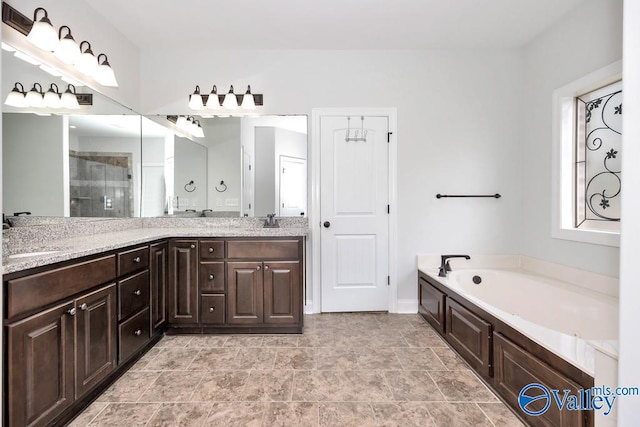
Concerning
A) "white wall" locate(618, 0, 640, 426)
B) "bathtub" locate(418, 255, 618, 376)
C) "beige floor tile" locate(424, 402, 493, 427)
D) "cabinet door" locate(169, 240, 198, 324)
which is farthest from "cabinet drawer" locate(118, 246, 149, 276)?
A: "white wall" locate(618, 0, 640, 426)

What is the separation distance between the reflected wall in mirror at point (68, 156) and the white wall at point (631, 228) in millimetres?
2905

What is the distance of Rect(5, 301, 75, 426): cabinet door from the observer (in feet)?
4.13

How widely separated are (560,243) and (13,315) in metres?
3.57

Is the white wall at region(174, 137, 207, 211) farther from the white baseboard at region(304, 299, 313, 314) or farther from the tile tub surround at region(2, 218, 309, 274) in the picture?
the white baseboard at region(304, 299, 313, 314)

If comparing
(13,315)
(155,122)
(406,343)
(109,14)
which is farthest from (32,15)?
(406,343)

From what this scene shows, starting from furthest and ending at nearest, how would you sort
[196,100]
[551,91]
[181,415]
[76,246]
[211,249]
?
[196,100], [551,91], [211,249], [76,246], [181,415]

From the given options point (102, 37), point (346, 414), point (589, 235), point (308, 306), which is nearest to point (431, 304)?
point (308, 306)

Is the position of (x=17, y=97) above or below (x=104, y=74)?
below

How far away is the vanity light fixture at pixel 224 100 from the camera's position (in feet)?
9.70

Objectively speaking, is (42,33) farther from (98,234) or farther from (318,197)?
(318,197)

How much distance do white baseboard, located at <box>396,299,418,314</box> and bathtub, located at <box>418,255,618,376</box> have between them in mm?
384

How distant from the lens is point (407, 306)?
3117 mm

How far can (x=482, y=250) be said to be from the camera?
3115 millimetres

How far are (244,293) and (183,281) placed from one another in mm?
514
